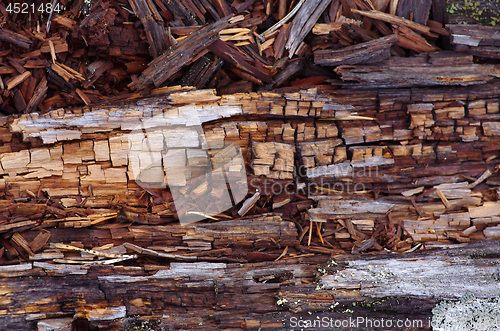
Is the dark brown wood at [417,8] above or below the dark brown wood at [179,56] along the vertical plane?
above

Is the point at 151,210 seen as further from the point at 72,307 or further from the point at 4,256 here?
the point at 4,256

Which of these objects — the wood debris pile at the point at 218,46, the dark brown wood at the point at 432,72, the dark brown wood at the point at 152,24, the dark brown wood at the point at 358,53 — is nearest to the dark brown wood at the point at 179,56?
the wood debris pile at the point at 218,46

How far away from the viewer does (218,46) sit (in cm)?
382

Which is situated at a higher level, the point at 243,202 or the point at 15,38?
the point at 15,38

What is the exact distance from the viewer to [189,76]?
387 centimetres

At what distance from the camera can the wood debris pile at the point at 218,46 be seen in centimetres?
374

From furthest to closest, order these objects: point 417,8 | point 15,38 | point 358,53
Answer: point 417,8 < point 358,53 < point 15,38

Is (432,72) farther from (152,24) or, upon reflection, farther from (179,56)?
(152,24)

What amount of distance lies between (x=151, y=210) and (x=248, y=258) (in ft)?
3.80

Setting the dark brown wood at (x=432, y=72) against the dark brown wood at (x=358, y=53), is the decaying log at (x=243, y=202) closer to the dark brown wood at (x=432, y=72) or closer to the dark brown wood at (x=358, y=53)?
the dark brown wood at (x=432, y=72)

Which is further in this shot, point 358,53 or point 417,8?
point 417,8

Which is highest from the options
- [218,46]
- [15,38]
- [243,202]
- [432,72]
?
[15,38]

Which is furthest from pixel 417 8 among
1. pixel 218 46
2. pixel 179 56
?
pixel 179 56

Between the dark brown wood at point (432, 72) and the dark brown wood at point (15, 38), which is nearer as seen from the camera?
the dark brown wood at point (15, 38)
